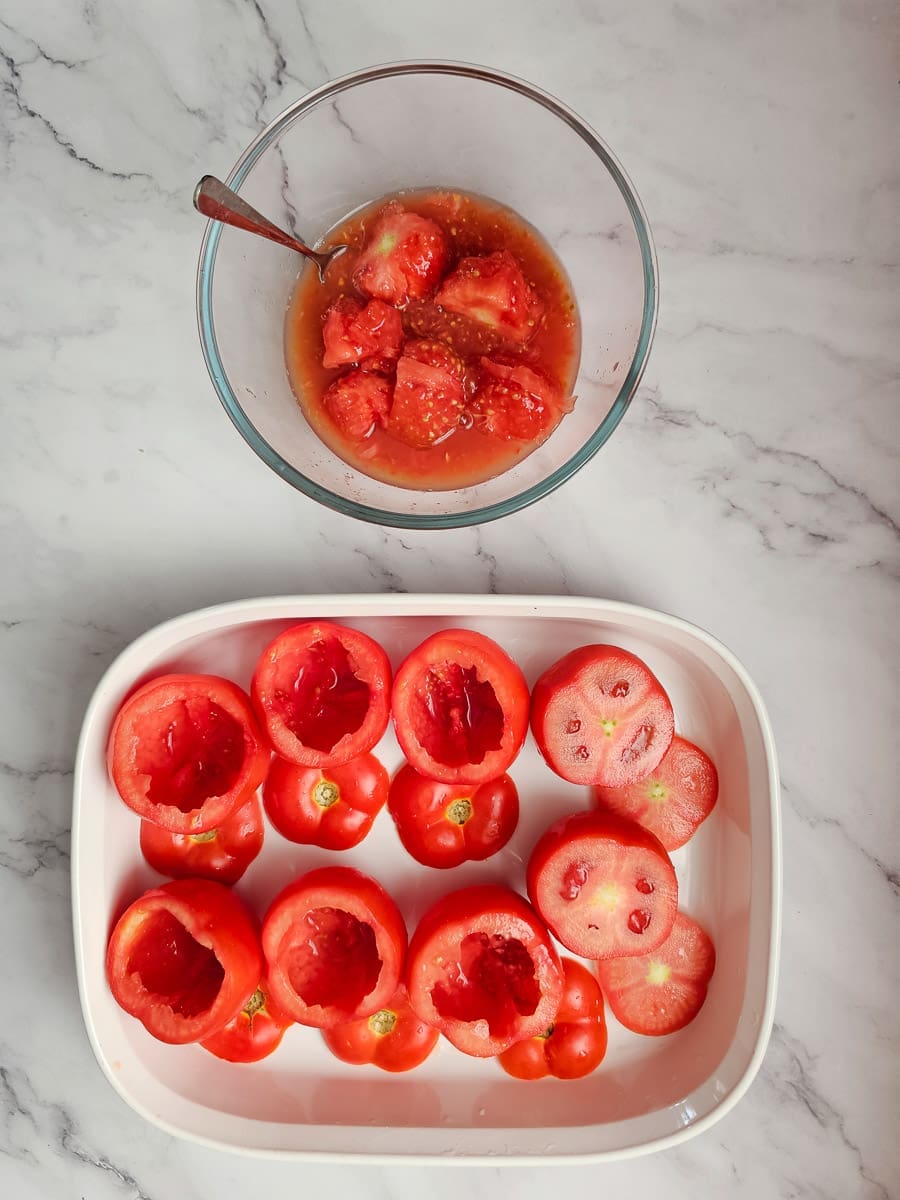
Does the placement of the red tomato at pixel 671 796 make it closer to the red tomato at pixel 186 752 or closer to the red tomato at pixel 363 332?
the red tomato at pixel 186 752

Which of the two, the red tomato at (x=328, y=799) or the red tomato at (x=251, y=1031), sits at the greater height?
the red tomato at (x=328, y=799)

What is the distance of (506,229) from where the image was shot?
1.20 metres

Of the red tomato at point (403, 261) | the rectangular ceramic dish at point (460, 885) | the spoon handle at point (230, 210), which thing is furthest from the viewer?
the rectangular ceramic dish at point (460, 885)

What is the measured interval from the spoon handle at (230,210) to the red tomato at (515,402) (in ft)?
0.91

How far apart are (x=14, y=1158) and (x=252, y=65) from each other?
61.2 inches

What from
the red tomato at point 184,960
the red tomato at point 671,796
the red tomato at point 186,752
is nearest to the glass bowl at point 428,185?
the red tomato at point 186,752

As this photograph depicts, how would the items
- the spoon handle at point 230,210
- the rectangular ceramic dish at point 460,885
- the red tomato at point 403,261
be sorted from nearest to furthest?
1. the spoon handle at point 230,210
2. the red tomato at point 403,261
3. the rectangular ceramic dish at point 460,885

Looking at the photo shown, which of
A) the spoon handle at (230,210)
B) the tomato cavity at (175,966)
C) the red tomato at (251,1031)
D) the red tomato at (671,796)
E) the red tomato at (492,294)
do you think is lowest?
the red tomato at (251,1031)

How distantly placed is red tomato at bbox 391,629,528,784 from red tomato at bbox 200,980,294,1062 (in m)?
0.39

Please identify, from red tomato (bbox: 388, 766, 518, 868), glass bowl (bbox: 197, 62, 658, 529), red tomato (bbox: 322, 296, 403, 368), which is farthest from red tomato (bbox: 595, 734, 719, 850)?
red tomato (bbox: 322, 296, 403, 368)

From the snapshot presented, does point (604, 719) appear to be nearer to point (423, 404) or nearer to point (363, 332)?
point (423, 404)

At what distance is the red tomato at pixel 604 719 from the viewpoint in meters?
1.23

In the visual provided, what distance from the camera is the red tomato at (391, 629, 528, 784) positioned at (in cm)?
Answer: 122

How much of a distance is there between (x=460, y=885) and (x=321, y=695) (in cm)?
32
